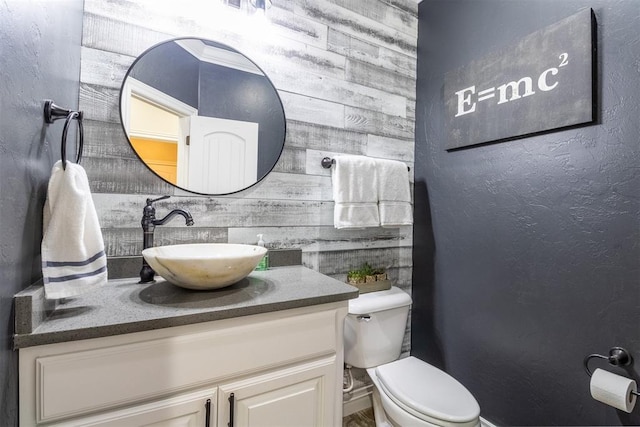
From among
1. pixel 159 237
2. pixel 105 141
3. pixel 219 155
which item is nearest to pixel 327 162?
pixel 219 155

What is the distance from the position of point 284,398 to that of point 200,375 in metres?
0.29

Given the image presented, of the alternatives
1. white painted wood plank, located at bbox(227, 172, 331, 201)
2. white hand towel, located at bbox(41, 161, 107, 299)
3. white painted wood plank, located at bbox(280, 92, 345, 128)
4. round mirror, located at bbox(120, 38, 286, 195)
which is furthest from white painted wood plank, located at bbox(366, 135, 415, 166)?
white hand towel, located at bbox(41, 161, 107, 299)

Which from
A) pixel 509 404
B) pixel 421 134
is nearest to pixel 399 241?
pixel 421 134

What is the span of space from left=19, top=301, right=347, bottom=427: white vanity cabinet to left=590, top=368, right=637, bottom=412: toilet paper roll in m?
0.86

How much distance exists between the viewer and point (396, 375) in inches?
53.8

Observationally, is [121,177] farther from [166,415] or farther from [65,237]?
[166,415]

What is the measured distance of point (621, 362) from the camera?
3.32 ft

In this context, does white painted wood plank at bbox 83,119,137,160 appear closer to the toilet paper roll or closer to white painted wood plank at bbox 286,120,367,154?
white painted wood plank at bbox 286,120,367,154

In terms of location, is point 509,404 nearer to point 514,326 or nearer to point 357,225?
point 514,326

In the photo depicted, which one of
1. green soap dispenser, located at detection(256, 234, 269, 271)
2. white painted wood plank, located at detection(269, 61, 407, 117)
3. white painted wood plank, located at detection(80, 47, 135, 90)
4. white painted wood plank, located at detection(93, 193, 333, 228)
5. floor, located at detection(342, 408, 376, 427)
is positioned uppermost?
white painted wood plank, located at detection(269, 61, 407, 117)

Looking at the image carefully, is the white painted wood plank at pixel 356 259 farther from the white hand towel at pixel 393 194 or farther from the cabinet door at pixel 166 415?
the cabinet door at pixel 166 415

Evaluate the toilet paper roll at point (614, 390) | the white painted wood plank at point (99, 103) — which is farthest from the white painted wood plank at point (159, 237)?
the toilet paper roll at point (614, 390)

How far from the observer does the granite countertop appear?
673mm

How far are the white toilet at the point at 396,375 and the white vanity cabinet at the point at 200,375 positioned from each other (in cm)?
34
